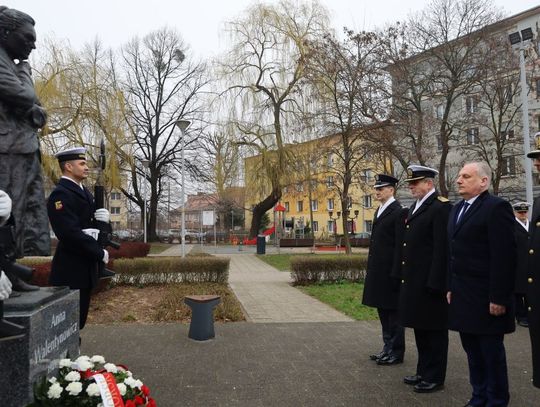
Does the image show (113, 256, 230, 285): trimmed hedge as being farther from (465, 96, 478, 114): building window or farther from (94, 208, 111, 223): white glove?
(465, 96, 478, 114): building window

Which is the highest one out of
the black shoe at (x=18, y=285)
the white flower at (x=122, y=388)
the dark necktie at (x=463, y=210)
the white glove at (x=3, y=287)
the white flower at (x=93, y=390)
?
the dark necktie at (x=463, y=210)

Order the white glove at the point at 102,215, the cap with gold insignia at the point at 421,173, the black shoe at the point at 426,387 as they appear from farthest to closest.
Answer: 1. the cap with gold insignia at the point at 421,173
2. the black shoe at the point at 426,387
3. the white glove at the point at 102,215

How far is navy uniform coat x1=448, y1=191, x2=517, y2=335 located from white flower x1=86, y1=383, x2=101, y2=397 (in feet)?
9.28

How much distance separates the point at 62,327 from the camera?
11.2 feet

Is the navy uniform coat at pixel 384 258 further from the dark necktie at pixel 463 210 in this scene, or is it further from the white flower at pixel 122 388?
the white flower at pixel 122 388

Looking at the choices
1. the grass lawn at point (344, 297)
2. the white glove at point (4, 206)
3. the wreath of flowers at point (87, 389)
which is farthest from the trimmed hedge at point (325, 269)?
the white glove at point (4, 206)

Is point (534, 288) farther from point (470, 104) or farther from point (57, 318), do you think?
point (470, 104)

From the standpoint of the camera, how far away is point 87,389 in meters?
2.84

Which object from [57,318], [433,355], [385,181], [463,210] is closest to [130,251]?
[385,181]

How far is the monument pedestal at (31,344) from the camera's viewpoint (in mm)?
2738

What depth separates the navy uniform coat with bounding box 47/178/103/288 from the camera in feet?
13.2

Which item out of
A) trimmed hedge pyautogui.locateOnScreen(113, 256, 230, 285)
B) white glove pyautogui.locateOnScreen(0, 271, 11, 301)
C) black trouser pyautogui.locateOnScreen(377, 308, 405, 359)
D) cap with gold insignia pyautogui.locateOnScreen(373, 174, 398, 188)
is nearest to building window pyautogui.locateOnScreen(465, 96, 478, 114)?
trimmed hedge pyautogui.locateOnScreen(113, 256, 230, 285)

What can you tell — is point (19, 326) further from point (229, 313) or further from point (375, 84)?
point (375, 84)

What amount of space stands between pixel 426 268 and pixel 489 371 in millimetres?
1141
